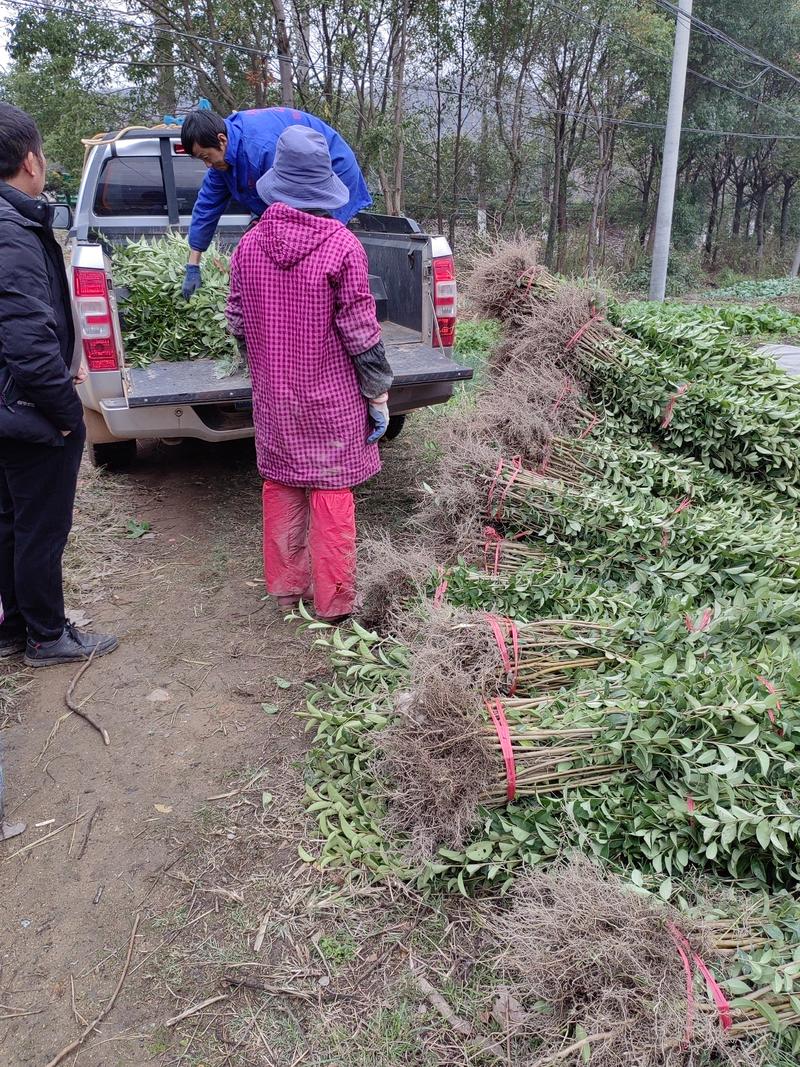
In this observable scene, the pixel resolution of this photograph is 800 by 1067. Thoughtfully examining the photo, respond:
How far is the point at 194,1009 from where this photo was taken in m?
2.02

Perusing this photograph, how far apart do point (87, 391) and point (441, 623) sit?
3105mm

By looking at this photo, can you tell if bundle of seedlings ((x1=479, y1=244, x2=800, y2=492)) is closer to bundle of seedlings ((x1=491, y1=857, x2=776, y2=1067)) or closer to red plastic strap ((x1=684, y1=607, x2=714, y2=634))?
red plastic strap ((x1=684, y1=607, x2=714, y2=634))

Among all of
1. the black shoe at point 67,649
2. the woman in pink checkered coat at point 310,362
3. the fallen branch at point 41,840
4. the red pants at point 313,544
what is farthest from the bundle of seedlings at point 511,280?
the fallen branch at point 41,840

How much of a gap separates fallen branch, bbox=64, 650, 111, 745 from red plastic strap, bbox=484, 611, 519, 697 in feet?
5.15

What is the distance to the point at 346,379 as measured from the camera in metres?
3.47

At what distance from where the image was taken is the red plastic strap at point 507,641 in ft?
8.18

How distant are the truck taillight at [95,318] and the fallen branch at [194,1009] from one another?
10.7 feet

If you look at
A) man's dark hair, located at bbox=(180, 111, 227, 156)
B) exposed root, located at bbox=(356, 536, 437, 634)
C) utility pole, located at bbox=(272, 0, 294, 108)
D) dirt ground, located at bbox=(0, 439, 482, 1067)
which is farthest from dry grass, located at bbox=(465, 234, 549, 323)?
utility pole, located at bbox=(272, 0, 294, 108)

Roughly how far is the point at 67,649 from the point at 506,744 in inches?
87.1

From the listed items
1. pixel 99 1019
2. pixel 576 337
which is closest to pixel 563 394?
pixel 576 337

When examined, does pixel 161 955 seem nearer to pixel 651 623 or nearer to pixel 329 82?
pixel 651 623

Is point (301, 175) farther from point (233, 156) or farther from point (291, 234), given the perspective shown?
point (233, 156)

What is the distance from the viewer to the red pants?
3604 millimetres

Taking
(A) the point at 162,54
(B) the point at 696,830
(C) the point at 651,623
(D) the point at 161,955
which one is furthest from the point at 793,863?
(A) the point at 162,54
